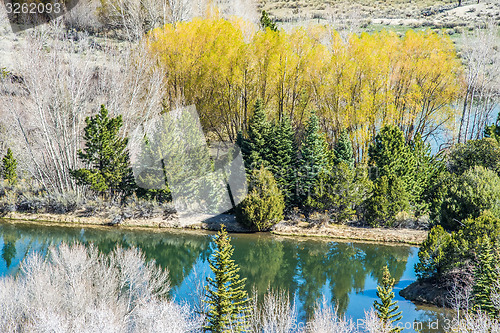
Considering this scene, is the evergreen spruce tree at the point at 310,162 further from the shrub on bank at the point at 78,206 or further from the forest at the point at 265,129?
the shrub on bank at the point at 78,206

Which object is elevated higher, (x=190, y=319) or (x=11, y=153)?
(x=11, y=153)

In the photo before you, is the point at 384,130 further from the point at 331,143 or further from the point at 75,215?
the point at 75,215

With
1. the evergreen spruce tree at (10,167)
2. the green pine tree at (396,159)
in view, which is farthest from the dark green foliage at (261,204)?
the evergreen spruce tree at (10,167)

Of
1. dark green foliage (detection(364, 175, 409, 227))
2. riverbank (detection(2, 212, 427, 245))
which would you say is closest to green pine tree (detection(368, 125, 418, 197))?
dark green foliage (detection(364, 175, 409, 227))

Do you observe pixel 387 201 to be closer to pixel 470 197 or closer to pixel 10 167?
pixel 470 197

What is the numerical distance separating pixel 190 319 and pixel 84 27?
169ft

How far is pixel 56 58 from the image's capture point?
1156 inches

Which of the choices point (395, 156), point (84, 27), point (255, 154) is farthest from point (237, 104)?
point (84, 27)

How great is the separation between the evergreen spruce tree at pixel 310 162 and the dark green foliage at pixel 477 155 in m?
8.45

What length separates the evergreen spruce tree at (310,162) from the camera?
30400 mm

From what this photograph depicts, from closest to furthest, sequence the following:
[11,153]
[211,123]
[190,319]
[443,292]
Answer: [190,319] → [443,292] → [11,153] → [211,123]

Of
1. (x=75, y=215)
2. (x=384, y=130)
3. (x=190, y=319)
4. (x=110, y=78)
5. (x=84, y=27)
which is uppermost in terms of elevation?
(x=84, y=27)

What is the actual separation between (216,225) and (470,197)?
15749mm

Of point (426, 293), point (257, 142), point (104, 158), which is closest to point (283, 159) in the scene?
point (257, 142)
